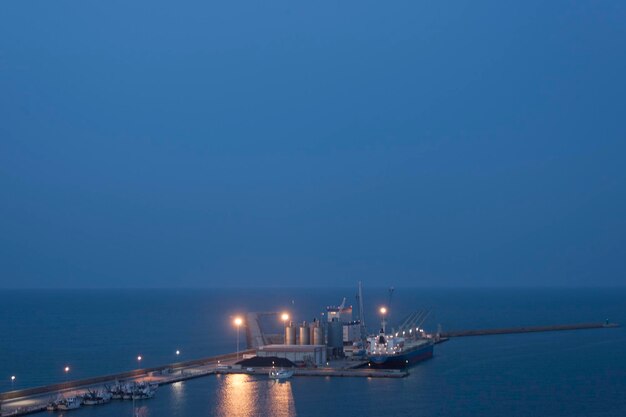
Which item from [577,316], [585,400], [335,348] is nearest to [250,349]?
[335,348]

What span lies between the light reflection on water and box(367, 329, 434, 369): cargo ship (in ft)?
30.4

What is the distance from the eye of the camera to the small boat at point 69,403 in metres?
35.6

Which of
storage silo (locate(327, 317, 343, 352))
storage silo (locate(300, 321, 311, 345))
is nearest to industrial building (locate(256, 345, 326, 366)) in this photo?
storage silo (locate(300, 321, 311, 345))

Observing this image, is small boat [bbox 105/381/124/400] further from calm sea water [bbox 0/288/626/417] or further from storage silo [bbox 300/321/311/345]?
storage silo [bbox 300/321/311/345]

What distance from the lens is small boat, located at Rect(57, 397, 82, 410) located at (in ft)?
117

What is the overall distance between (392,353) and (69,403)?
974 inches

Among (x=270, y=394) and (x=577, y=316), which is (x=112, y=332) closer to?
(x=270, y=394)

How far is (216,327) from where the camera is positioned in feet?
320

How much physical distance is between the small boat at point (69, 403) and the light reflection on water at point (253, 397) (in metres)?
6.42

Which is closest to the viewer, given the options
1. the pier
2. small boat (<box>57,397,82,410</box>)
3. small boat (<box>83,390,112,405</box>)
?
small boat (<box>57,397,82,410</box>)

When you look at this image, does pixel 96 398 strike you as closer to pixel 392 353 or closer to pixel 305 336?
pixel 305 336

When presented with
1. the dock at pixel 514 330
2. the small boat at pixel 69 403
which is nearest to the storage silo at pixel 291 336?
the small boat at pixel 69 403

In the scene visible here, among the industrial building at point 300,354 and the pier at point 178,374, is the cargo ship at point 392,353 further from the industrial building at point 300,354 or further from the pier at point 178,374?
the industrial building at point 300,354

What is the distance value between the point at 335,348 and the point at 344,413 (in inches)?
788
